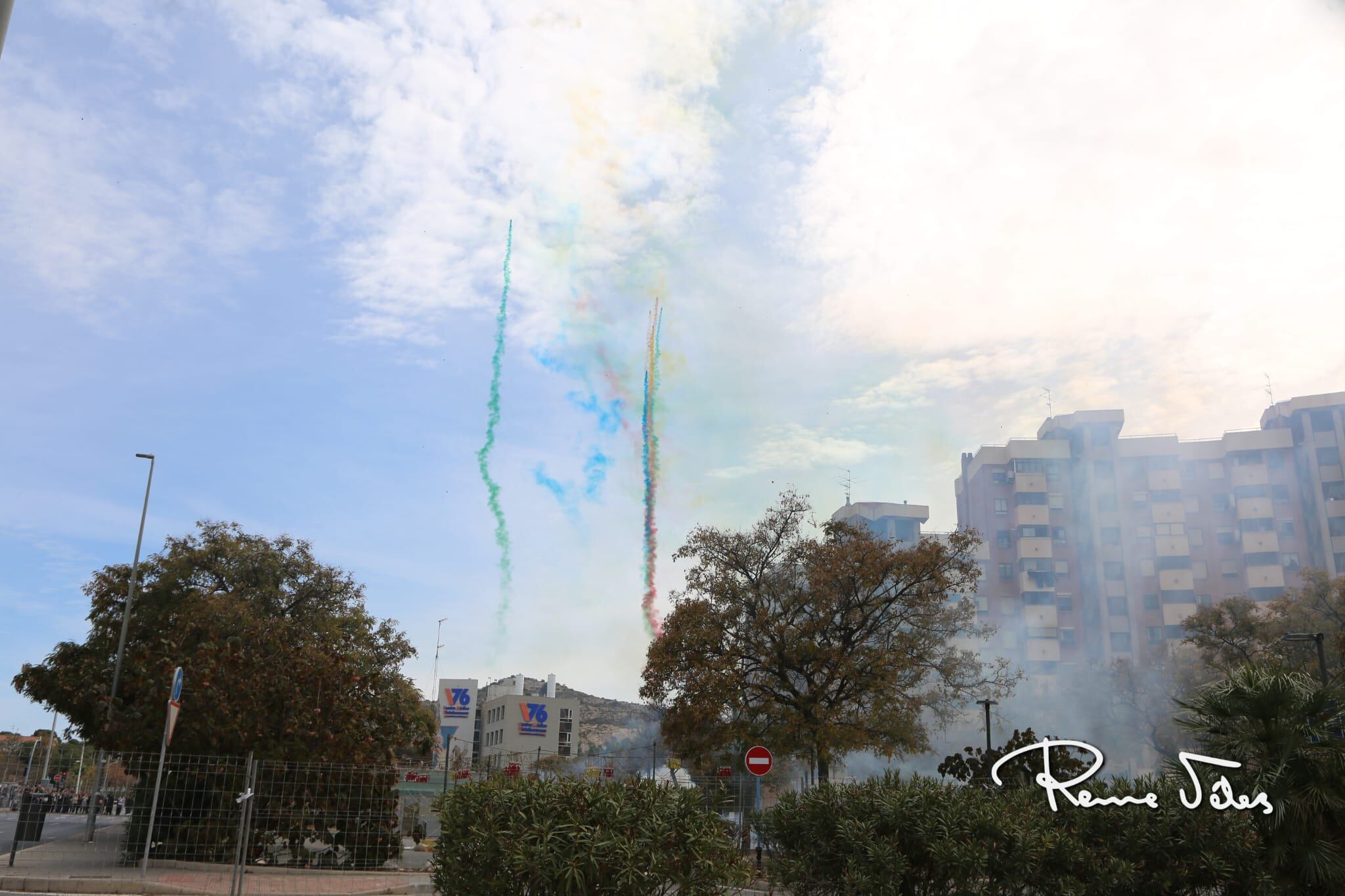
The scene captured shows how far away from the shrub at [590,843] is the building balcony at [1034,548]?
85.7 m

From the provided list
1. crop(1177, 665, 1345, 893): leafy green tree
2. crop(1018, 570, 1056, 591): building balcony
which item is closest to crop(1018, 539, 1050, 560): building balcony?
crop(1018, 570, 1056, 591): building balcony

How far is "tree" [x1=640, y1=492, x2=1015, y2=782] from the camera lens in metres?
30.4

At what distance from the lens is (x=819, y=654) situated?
102ft

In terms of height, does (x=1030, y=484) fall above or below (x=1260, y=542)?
above

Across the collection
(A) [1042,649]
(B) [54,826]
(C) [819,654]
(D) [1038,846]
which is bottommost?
(B) [54,826]

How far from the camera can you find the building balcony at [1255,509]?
276ft

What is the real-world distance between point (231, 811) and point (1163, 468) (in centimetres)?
8543

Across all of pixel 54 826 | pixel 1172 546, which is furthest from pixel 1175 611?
pixel 54 826

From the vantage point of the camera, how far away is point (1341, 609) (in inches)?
1831

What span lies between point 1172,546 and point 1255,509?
22.7ft

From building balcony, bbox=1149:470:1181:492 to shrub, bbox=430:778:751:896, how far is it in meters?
88.0

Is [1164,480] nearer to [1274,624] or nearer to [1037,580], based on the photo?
[1037,580]

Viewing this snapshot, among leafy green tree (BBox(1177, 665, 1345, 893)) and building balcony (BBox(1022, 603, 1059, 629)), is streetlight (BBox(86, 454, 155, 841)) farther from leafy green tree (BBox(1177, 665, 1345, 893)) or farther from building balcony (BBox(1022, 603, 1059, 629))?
building balcony (BBox(1022, 603, 1059, 629))
